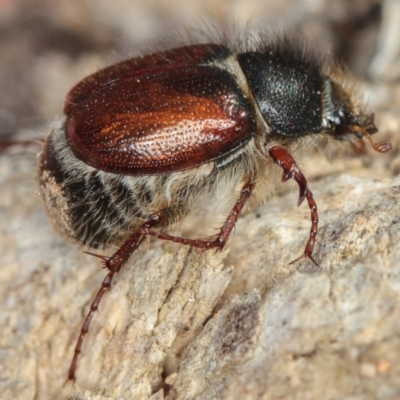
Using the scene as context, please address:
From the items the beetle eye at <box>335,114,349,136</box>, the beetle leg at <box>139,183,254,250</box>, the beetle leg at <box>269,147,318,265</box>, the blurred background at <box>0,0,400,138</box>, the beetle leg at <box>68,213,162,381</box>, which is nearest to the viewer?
the beetle leg at <box>269,147,318,265</box>

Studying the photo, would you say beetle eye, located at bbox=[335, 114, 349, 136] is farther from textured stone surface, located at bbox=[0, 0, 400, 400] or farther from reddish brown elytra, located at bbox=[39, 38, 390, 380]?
textured stone surface, located at bbox=[0, 0, 400, 400]

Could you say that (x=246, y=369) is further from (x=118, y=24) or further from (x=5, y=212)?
(x=118, y=24)

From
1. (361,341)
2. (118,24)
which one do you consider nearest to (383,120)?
(361,341)

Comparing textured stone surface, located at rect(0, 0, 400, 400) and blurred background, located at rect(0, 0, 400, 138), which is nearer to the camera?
textured stone surface, located at rect(0, 0, 400, 400)

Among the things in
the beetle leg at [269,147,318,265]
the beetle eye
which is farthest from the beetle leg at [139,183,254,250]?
the beetle eye

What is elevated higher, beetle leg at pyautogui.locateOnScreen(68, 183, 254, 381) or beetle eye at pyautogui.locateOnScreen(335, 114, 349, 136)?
beetle leg at pyautogui.locateOnScreen(68, 183, 254, 381)

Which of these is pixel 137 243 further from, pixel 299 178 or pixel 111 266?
pixel 299 178

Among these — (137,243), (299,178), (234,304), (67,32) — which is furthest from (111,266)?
(67,32)

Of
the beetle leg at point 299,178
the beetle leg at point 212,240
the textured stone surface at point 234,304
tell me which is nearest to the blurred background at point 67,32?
the textured stone surface at point 234,304
